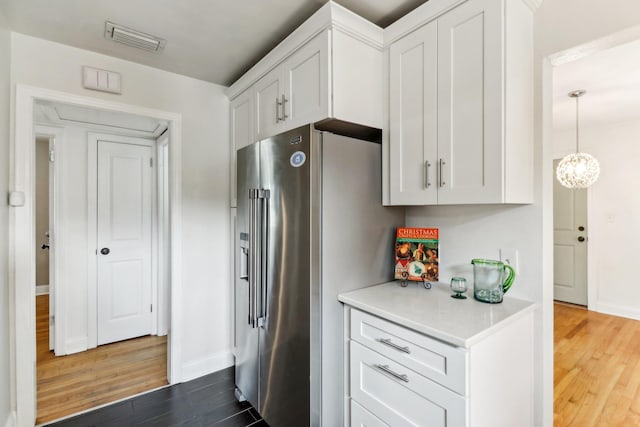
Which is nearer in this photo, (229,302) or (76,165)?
(229,302)

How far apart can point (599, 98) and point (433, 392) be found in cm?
358

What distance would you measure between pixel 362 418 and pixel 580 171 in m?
3.59

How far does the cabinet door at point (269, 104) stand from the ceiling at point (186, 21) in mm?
232

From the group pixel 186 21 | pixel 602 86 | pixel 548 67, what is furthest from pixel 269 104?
pixel 602 86

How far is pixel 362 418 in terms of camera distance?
148cm

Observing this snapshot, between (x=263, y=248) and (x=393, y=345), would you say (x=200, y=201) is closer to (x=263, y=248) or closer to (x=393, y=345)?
(x=263, y=248)

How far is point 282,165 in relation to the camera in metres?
1.71

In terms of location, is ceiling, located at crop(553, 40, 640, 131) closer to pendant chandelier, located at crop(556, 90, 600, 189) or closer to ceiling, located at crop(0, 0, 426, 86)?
pendant chandelier, located at crop(556, 90, 600, 189)

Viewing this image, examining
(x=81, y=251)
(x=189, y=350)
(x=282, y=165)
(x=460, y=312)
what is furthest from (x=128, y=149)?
(x=460, y=312)

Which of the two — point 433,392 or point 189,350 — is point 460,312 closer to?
point 433,392

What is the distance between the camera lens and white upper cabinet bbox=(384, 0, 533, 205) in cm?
130

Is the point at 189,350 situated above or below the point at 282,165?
below

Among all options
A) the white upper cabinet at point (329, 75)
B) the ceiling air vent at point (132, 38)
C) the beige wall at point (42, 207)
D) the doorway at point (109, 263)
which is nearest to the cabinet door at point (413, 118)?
the white upper cabinet at point (329, 75)

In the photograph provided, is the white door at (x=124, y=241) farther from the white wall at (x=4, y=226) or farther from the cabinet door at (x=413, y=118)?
the cabinet door at (x=413, y=118)
